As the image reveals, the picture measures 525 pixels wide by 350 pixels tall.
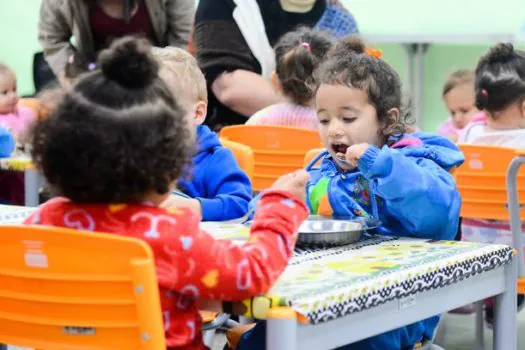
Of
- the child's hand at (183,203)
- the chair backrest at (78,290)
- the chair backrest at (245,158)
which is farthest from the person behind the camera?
the chair backrest at (245,158)

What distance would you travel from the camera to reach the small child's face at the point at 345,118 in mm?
2441

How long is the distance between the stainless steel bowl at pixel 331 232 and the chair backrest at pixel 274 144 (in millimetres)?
1534

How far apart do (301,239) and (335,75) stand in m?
0.58

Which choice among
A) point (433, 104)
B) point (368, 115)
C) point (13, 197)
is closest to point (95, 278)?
point (368, 115)

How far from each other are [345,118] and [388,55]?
514cm

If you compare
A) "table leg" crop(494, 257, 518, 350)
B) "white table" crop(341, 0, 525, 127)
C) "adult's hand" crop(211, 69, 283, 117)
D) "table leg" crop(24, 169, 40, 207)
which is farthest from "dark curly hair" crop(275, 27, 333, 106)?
"white table" crop(341, 0, 525, 127)

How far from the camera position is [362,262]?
6.17ft

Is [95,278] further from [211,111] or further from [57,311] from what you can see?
[211,111]

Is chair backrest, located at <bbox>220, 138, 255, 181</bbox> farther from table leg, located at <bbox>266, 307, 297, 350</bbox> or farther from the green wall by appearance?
the green wall

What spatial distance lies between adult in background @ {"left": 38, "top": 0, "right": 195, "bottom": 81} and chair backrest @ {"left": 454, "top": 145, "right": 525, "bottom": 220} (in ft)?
6.18

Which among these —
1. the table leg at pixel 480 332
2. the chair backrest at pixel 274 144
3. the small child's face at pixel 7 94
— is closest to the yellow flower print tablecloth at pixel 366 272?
the table leg at pixel 480 332

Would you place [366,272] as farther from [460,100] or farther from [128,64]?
[460,100]

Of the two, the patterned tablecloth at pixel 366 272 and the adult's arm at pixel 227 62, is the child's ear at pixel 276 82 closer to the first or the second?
the adult's arm at pixel 227 62

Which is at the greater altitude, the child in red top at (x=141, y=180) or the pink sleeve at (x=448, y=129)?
the child in red top at (x=141, y=180)
